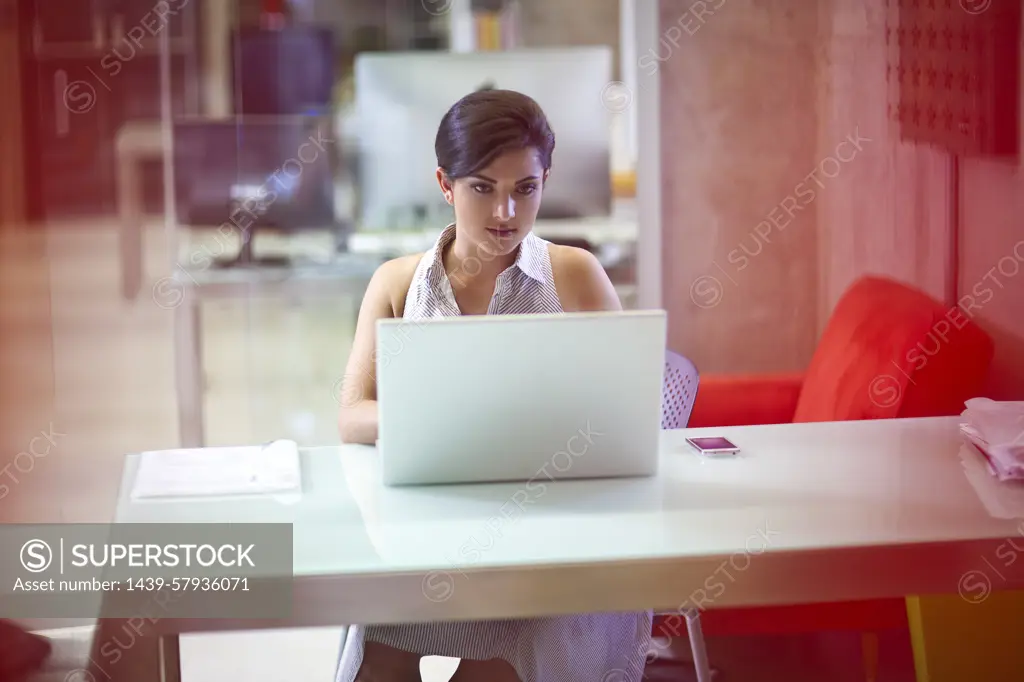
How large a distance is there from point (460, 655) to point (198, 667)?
1.26m

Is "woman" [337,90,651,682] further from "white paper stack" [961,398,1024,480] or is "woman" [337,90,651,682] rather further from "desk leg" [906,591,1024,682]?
"white paper stack" [961,398,1024,480]

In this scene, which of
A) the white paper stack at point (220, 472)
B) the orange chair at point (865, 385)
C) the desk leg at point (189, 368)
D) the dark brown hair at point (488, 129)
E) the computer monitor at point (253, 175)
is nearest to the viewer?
the white paper stack at point (220, 472)

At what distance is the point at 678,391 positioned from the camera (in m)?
2.20

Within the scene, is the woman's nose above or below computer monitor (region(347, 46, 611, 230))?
below

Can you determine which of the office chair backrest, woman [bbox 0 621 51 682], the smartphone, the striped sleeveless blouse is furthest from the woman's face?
woman [bbox 0 621 51 682]

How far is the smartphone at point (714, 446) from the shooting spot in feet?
5.74

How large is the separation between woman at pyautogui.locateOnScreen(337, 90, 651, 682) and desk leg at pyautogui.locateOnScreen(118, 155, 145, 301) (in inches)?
160

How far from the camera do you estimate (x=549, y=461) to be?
154cm

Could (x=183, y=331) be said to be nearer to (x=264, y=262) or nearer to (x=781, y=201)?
(x=264, y=262)

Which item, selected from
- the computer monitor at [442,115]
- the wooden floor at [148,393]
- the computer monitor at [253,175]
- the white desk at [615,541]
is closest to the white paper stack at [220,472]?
the white desk at [615,541]

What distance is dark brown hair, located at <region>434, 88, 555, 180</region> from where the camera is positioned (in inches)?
79.8

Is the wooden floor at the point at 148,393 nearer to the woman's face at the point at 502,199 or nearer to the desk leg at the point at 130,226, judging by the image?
the desk leg at the point at 130,226

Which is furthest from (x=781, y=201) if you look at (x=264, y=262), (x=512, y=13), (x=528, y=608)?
(x=528, y=608)

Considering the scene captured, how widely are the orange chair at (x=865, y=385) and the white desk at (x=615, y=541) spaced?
585 mm
